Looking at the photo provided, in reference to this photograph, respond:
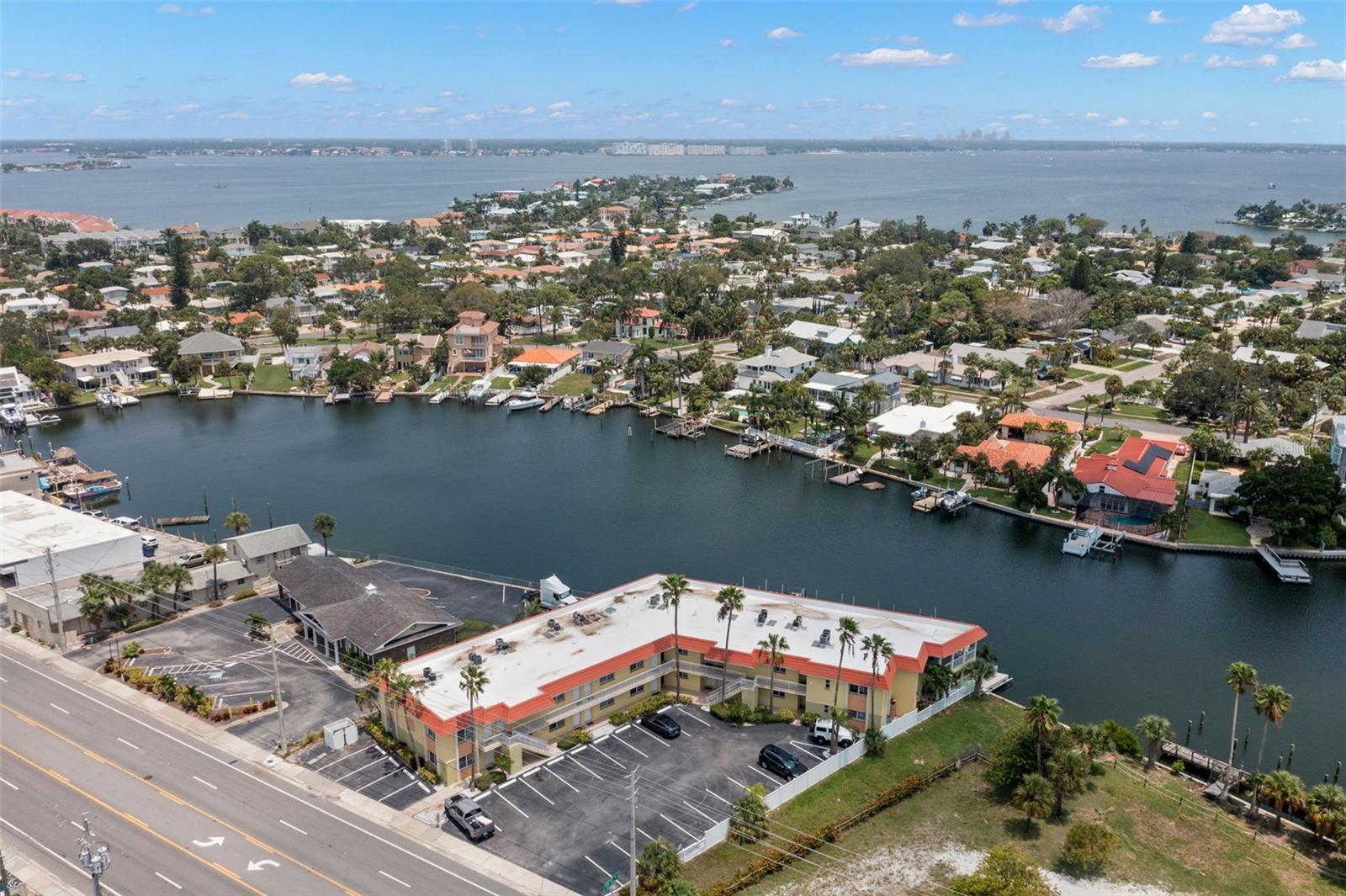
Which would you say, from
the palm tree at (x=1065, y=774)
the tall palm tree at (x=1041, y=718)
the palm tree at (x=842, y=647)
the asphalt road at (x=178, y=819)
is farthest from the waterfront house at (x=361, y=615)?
the palm tree at (x=1065, y=774)

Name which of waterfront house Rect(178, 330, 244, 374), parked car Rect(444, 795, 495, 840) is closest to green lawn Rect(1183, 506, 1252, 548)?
parked car Rect(444, 795, 495, 840)

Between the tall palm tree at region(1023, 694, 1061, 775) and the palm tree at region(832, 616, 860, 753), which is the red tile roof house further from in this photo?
the tall palm tree at region(1023, 694, 1061, 775)

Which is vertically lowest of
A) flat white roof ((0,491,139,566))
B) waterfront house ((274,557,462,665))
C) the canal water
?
the canal water

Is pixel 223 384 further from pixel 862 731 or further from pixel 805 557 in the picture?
pixel 862 731

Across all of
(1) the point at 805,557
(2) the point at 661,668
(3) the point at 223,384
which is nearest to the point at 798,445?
(1) the point at 805,557

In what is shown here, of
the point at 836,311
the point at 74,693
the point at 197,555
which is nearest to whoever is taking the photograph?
the point at 74,693

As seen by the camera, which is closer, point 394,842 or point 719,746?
point 394,842
